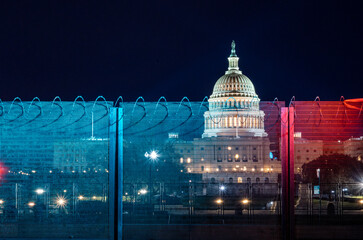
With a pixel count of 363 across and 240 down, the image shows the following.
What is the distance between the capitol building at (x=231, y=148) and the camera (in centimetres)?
945

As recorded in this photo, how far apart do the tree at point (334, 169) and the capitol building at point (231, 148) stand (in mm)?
605

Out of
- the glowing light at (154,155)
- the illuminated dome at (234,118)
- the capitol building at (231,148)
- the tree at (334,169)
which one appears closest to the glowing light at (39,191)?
the glowing light at (154,155)

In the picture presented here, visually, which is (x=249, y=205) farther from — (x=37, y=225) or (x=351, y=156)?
(x=37, y=225)

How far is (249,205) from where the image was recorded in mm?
9898

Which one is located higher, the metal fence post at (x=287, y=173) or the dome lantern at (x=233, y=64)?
the dome lantern at (x=233, y=64)

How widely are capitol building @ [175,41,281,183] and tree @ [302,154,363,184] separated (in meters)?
0.60

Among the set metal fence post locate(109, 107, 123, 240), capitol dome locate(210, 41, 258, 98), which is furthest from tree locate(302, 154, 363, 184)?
capitol dome locate(210, 41, 258, 98)

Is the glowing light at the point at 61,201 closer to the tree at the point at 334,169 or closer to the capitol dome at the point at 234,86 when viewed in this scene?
the tree at the point at 334,169

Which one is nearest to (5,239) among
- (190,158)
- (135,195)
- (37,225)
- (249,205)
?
(37,225)

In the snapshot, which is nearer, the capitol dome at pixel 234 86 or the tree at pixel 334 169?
the tree at pixel 334 169

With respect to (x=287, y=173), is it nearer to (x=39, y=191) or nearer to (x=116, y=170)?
(x=116, y=170)

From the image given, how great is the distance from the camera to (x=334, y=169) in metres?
10.2

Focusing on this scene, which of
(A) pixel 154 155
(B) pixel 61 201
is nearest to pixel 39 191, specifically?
(B) pixel 61 201

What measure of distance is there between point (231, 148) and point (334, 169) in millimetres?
1812
